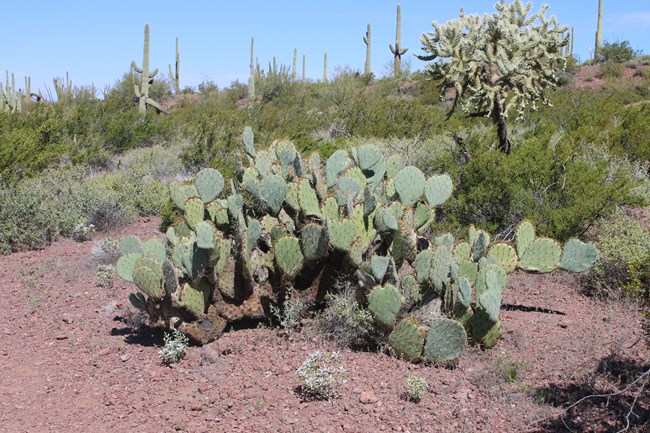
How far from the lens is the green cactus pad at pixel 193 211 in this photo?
657cm

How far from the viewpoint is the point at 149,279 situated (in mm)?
5820

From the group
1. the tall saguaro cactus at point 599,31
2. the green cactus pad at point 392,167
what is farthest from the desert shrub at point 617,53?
the green cactus pad at point 392,167

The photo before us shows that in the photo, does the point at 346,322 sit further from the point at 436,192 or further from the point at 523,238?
the point at 523,238

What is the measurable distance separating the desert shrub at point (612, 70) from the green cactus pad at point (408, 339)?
31.7 m

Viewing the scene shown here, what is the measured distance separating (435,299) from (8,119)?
41.2 ft

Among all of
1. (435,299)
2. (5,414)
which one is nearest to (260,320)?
(435,299)

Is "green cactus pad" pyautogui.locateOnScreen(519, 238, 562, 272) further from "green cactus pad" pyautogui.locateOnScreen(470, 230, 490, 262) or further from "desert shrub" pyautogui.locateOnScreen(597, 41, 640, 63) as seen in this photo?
"desert shrub" pyautogui.locateOnScreen(597, 41, 640, 63)

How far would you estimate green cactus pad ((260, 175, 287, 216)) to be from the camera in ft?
21.1

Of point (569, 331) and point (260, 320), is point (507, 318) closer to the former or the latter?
point (569, 331)

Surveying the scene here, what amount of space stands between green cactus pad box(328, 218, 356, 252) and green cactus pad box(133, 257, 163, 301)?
144 centimetres

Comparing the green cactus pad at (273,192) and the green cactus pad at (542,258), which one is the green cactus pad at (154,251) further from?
the green cactus pad at (542,258)

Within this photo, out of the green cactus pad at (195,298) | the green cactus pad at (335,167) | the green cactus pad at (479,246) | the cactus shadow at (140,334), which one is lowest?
the cactus shadow at (140,334)

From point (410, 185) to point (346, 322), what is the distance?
1588 millimetres

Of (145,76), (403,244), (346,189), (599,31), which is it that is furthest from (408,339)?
(599,31)
